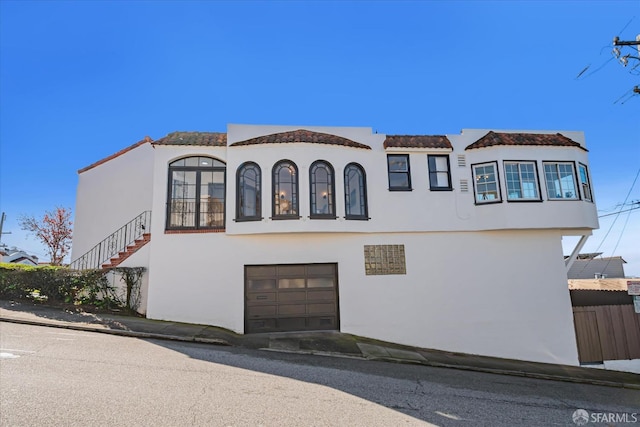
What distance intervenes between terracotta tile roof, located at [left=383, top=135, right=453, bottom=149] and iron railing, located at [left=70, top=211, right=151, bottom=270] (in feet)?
35.3

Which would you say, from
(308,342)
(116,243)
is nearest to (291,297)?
(308,342)

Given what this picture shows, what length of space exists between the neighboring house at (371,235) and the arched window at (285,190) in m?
0.05

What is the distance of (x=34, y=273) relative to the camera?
11992mm

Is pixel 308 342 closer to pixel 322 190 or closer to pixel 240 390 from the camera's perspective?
pixel 240 390

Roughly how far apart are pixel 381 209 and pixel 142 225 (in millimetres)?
10075

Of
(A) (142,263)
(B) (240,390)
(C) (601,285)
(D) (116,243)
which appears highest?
(D) (116,243)

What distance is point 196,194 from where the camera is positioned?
13180 mm

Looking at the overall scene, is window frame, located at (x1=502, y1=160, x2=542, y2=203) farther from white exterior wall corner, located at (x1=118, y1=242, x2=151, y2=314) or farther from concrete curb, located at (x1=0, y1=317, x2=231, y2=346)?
white exterior wall corner, located at (x1=118, y1=242, x2=151, y2=314)

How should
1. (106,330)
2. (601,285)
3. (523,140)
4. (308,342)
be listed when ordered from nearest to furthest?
1. (106,330)
2. (308,342)
3. (523,140)
4. (601,285)

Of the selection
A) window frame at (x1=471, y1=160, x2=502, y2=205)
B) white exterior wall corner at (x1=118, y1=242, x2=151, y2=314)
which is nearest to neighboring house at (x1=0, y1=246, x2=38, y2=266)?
white exterior wall corner at (x1=118, y1=242, x2=151, y2=314)

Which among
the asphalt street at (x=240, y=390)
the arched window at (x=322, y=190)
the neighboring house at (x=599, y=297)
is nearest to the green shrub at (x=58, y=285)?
the asphalt street at (x=240, y=390)

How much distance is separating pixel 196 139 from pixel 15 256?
27.5 metres

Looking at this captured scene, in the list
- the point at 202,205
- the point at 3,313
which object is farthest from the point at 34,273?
the point at 202,205

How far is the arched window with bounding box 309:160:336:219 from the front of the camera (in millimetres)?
12719
